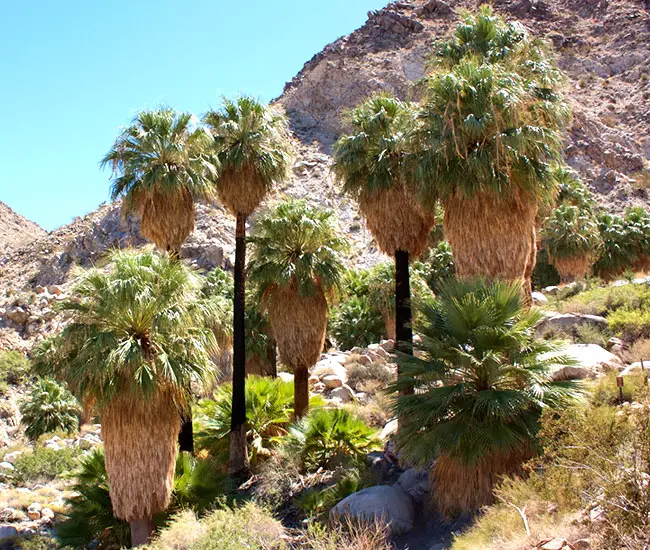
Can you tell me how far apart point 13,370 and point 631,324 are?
34.8m

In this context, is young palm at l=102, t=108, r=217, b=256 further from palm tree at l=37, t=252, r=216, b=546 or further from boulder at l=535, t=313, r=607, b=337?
boulder at l=535, t=313, r=607, b=337

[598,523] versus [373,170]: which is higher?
[373,170]

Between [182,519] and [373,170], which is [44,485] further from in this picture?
[373,170]

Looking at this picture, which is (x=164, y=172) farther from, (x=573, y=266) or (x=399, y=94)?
(x=399, y=94)

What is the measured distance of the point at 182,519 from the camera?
515 inches

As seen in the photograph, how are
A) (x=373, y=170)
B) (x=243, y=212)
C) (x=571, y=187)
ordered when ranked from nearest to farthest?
(x=373, y=170) → (x=243, y=212) → (x=571, y=187)

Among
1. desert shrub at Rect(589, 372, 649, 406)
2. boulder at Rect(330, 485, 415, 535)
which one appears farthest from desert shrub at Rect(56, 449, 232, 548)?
desert shrub at Rect(589, 372, 649, 406)

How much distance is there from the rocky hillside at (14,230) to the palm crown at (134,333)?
55.4m

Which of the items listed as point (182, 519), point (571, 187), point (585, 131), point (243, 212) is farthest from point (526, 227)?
point (585, 131)

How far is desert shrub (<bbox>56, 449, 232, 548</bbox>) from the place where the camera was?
1456 cm

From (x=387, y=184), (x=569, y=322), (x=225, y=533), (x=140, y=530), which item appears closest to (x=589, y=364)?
(x=569, y=322)

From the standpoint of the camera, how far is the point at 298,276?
1859 cm

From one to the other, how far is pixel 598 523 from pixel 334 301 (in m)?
12.6

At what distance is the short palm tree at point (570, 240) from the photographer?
3544 centimetres
